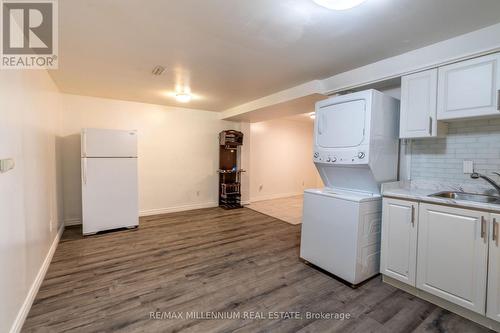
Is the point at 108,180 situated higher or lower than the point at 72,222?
higher

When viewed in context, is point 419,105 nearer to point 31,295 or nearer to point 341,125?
Result: point 341,125

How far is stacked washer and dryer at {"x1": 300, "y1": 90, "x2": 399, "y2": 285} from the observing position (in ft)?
7.36

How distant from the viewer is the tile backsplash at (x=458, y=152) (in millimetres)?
2062

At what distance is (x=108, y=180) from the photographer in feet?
11.8

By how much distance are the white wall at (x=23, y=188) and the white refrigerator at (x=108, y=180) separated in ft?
1.75

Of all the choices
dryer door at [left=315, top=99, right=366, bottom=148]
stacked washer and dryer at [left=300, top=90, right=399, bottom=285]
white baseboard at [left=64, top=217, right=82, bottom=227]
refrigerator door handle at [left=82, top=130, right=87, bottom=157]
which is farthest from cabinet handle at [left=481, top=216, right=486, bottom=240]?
white baseboard at [left=64, top=217, right=82, bottom=227]

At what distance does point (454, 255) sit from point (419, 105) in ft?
4.50

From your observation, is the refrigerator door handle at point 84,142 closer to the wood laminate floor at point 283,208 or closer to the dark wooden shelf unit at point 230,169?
the dark wooden shelf unit at point 230,169

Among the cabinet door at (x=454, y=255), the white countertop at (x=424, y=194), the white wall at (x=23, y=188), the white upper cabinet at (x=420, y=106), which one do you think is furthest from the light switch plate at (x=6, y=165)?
the white upper cabinet at (x=420, y=106)

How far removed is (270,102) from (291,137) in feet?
10.6

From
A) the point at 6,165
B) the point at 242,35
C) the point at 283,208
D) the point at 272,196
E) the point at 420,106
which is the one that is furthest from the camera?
the point at 272,196

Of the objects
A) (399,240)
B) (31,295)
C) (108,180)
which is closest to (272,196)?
(108,180)

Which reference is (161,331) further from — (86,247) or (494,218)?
(494,218)

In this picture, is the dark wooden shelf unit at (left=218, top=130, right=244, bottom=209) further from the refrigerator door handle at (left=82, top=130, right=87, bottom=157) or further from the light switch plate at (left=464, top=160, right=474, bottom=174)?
the light switch plate at (left=464, top=160, right=474, bottom=174)
